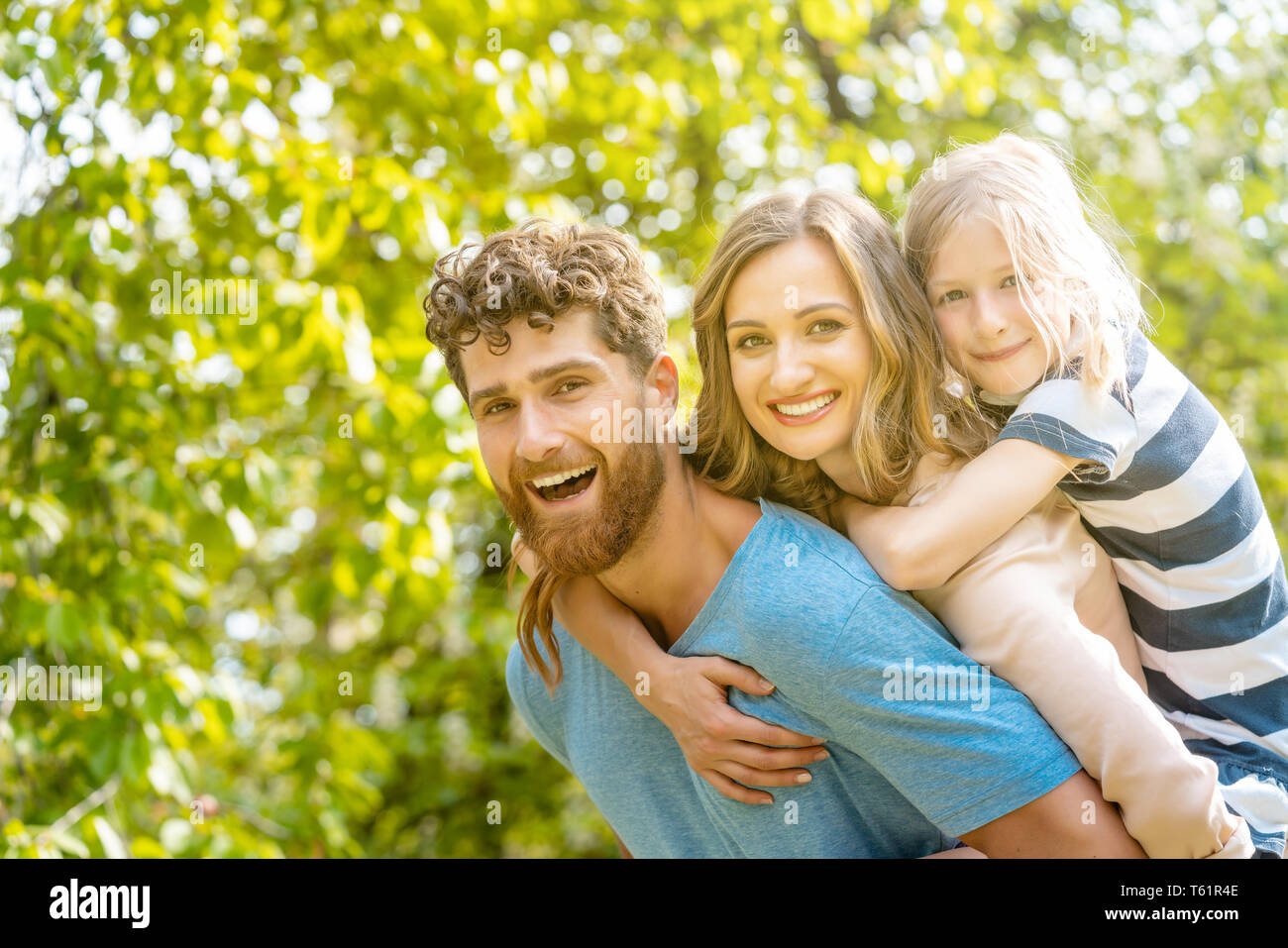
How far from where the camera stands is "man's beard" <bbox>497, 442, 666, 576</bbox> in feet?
6.45

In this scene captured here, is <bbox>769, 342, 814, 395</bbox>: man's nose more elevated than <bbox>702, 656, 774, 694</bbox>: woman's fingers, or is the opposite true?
<bbox>769, 342, 814, 395</bbox>: man's nose

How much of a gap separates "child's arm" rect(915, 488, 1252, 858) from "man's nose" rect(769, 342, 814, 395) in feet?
1.35

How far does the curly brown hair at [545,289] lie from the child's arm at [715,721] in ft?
1.84

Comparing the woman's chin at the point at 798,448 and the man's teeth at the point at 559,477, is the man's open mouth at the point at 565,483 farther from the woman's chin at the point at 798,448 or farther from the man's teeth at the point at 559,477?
the woman's chin at the point at 798,448

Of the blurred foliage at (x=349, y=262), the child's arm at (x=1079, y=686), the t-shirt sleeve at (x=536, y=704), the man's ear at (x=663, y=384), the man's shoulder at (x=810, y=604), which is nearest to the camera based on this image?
the child's arm at (x=1079, y=686)

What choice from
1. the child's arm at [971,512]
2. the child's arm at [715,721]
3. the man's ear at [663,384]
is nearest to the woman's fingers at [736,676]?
the child's arm at [715,721]

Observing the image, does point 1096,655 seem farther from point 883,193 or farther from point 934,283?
point 883,193

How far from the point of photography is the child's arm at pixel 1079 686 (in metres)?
1.57

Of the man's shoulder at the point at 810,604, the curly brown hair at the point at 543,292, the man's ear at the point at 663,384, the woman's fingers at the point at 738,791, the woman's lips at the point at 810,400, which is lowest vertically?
the woman's fingers at the point at 738,791

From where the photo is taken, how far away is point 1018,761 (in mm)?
1627

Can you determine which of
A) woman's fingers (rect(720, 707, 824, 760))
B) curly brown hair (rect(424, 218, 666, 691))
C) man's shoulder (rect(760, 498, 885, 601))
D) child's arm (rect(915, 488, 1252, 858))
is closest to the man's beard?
curly brown hair (rect(424, 218, 666, 691))

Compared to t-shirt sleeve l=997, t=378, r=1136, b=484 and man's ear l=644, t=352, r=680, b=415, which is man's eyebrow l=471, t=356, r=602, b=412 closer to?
man's ear l=644, t=352, r=680, b=415

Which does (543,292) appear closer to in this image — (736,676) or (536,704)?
(736,676)
